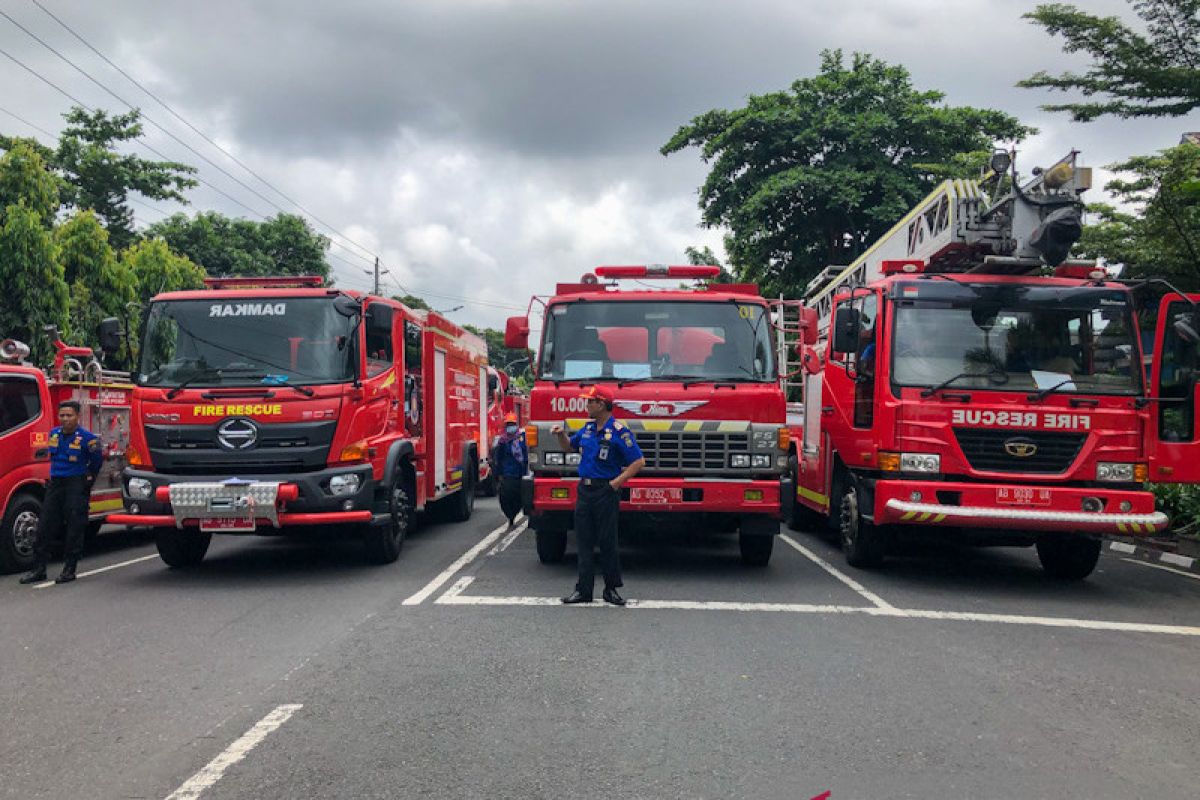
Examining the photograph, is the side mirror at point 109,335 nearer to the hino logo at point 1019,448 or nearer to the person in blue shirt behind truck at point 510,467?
the person in blue shirt behind truck at point 510,467

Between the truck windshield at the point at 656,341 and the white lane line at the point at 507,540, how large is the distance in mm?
2682

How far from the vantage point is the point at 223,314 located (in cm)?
920

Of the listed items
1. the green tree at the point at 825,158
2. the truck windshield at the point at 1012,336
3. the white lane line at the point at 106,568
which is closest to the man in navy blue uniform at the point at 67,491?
the white lane line at the point at 106,568

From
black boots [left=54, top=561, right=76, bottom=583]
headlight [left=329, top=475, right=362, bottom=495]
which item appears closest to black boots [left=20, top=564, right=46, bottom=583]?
black boots [left=54, top=561, right=76, bottom=583]

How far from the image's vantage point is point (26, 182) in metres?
15.9

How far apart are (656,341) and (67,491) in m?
5.66

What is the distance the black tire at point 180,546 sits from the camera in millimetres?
9375

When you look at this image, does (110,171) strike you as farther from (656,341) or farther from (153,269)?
(656,341)

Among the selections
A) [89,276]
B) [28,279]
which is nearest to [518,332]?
[28,279]

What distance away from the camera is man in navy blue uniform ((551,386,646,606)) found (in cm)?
764

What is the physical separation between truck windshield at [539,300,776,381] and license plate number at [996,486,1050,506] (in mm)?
2207

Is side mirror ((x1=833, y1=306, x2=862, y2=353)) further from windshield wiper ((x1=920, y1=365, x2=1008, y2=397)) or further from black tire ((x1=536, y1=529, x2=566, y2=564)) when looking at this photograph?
black tire ((x1=536, y1=529, x2=566, y2=564))

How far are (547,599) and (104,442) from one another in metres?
6.29

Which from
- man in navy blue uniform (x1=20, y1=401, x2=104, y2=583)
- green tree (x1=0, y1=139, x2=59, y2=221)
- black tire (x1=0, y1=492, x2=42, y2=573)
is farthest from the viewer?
green tree (x1=0, y1=139, x2=59, y2=221)
